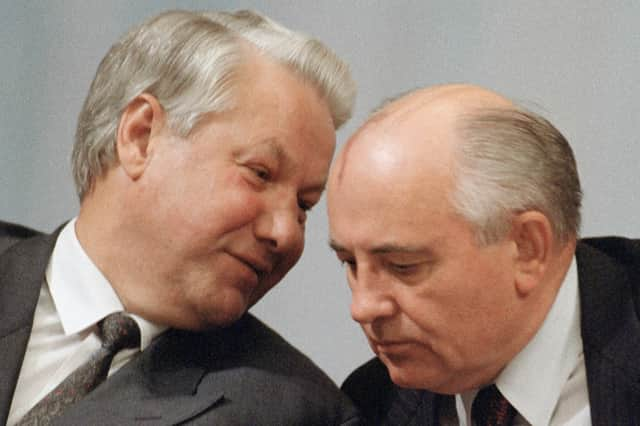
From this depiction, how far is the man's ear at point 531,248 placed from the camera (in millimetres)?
1571

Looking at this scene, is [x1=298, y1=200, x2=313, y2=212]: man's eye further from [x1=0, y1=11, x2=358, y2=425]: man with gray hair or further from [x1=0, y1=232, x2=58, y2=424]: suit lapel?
[x1=0, y1=232, x2=58, y2=424]: suit lapel

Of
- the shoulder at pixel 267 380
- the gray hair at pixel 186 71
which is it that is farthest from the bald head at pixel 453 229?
the gray hair at pixel 186 71

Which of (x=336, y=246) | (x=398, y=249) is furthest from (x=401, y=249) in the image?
(x=336, y=246)

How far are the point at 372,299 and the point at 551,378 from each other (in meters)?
0.26

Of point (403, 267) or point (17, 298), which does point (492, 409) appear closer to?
point (403, 267)

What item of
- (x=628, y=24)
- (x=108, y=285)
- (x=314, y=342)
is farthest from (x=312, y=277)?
(x=628, y=24)

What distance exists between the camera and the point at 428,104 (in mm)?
1633

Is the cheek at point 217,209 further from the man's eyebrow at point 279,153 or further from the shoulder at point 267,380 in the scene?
the shoulder at point 267,380

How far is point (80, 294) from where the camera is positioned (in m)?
1.92

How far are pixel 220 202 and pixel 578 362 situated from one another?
556mm

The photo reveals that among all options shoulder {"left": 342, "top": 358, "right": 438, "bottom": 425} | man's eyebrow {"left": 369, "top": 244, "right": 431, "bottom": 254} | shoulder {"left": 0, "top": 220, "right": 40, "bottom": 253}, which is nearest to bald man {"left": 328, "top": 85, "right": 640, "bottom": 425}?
man's eyebrow {"left": 369, "top": 244, "right": 431, "bottom": 254}

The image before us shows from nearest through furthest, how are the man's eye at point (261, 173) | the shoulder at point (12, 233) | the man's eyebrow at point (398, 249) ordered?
the man's eyebrow at point (398, 249), the man's eye at point (261, 173), the shoulder at point (12, 233)

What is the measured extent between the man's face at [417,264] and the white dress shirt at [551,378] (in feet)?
0.13

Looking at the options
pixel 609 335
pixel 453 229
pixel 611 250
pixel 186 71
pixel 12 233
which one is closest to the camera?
pixel 453 229
